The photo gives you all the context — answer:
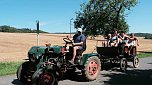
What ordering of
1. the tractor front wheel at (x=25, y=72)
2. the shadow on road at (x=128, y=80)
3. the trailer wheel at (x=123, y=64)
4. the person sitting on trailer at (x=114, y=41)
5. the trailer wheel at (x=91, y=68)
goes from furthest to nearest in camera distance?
the person sitting on trailer at (x=114, y=41), the trailer wheel at (x=123, y=64), the trailer wheel at (x=91, y=68), the shadow on road at (x=128, y=80), the tractor front wheel at (x=25, y=72)

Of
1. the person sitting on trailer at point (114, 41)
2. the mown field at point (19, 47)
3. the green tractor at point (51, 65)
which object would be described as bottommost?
the mown field at point (19, 47)

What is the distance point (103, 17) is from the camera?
29.8 m

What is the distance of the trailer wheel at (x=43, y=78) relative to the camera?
890 cm

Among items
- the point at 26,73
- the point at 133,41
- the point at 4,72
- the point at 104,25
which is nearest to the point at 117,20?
the point at 104,25

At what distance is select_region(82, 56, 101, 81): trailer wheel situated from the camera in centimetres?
1070

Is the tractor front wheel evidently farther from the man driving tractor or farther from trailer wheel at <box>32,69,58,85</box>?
the man driving tractor

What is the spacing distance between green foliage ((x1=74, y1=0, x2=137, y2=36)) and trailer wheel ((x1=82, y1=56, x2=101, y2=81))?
18.5 m

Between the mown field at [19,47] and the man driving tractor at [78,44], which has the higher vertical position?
the man driving tractor at [78,44]

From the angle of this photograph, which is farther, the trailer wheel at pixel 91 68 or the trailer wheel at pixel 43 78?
the trailer wheel at pixel 91 68

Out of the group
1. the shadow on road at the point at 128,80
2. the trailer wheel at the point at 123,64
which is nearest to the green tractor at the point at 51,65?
the shadow on road at the point at 128,80

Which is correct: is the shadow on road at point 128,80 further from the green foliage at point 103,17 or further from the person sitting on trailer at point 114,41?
the green foliage at point 103,17

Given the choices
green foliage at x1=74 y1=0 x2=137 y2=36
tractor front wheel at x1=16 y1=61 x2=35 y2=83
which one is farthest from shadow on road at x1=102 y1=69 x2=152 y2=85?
green foliage at x1=74 y1=0 x2=137 y2=36

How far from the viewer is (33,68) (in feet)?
32.7

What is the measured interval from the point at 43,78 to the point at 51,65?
0.76m
